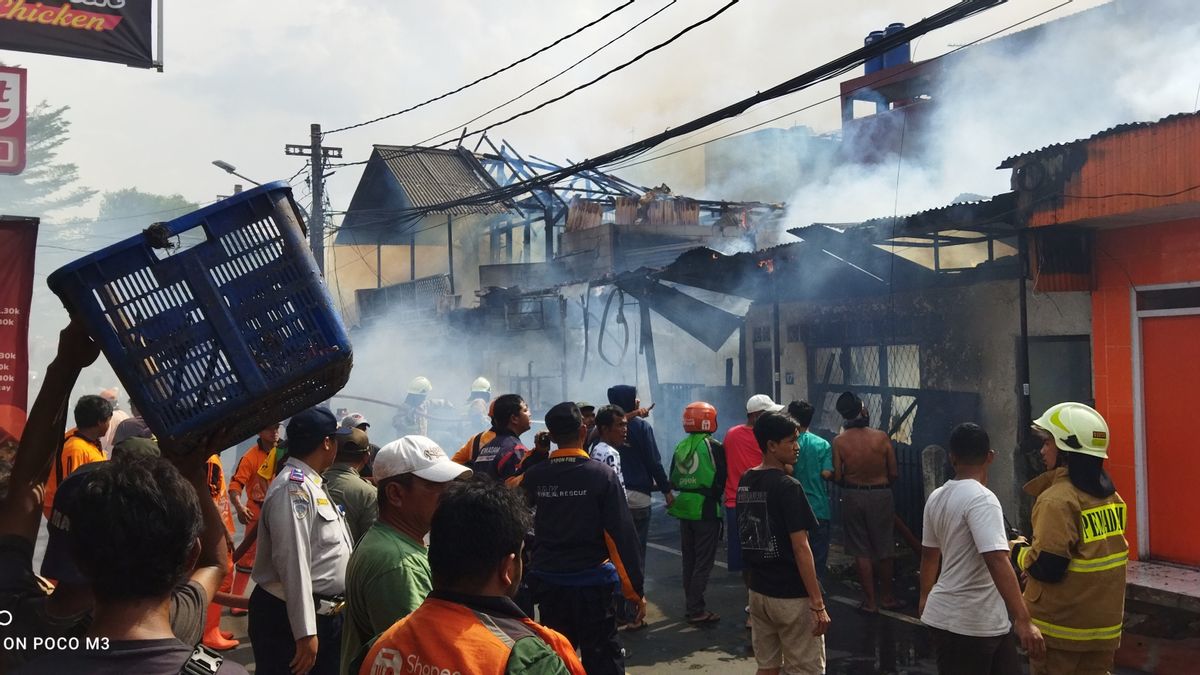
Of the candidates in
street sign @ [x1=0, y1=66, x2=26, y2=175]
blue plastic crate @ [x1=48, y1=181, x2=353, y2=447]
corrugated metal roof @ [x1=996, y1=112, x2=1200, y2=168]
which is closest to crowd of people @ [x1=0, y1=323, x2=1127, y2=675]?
blue plastic crate @ [x1=48, y1=181, x2=353, y2=447]

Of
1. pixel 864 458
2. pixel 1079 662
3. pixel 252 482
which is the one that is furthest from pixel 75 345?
pixel 864 458

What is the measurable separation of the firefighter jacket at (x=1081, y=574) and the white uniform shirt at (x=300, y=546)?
331 cm

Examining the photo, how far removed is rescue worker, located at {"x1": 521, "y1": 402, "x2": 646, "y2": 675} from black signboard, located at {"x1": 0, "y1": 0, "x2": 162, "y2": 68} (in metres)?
4.70

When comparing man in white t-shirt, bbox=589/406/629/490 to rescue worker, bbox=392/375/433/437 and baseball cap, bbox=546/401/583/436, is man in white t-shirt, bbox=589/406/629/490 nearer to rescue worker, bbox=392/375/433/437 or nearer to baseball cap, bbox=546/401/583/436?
baseball cap, bbox=546/401/583/436

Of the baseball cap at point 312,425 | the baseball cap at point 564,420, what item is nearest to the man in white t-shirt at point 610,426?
the baseball cap at point 564,420

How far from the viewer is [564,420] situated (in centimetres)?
527

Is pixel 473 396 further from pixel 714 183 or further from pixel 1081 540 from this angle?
pixel 714 183

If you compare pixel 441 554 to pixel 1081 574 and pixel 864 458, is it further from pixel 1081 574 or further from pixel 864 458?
pixel 864 458

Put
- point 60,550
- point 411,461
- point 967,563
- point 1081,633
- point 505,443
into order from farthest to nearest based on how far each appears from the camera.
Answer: point 505,443, point 967,563, point 1081,633, point 411,461, point 60,550

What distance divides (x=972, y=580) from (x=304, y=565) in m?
3.12

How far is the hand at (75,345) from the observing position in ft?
8.87

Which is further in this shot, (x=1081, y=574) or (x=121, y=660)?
(x=1081, y=574)

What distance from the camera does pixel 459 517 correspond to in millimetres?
2326

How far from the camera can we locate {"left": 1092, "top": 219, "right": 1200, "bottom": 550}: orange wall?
8.56 m
